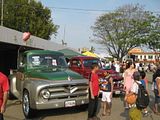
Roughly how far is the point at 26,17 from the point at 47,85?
42701 millimetres

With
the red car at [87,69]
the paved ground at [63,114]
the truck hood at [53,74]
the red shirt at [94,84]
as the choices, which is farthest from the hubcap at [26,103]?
the red car at [87,69]

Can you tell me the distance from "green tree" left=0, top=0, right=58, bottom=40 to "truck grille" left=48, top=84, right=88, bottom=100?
135 feet

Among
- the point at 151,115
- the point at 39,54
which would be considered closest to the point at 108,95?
the point at 151,115

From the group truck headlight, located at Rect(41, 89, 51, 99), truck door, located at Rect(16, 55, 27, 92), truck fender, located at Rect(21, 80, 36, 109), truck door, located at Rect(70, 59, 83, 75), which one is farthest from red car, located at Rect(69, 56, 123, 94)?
truck headlight, located at Rect(41, 89, 51, 99)

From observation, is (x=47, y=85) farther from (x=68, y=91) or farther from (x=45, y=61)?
(x=45, y=61)

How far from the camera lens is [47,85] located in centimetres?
1022

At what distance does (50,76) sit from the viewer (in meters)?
10.5

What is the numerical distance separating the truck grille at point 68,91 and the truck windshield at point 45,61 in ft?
5.01

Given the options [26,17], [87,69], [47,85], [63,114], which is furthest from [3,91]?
[26,17]

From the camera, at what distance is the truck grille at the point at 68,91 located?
10404mm

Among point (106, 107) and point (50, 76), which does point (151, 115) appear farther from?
point (50, 76)

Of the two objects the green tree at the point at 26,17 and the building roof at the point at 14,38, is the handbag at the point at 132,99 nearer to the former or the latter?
the building roof at the point at 14,38

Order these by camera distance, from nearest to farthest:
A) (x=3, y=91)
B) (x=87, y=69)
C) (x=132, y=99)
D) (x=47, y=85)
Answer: (x=3, y=91) → (x=132, y=99) → (x=47, y=85) → (x=87, y=69)

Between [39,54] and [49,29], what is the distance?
42.2 meters
